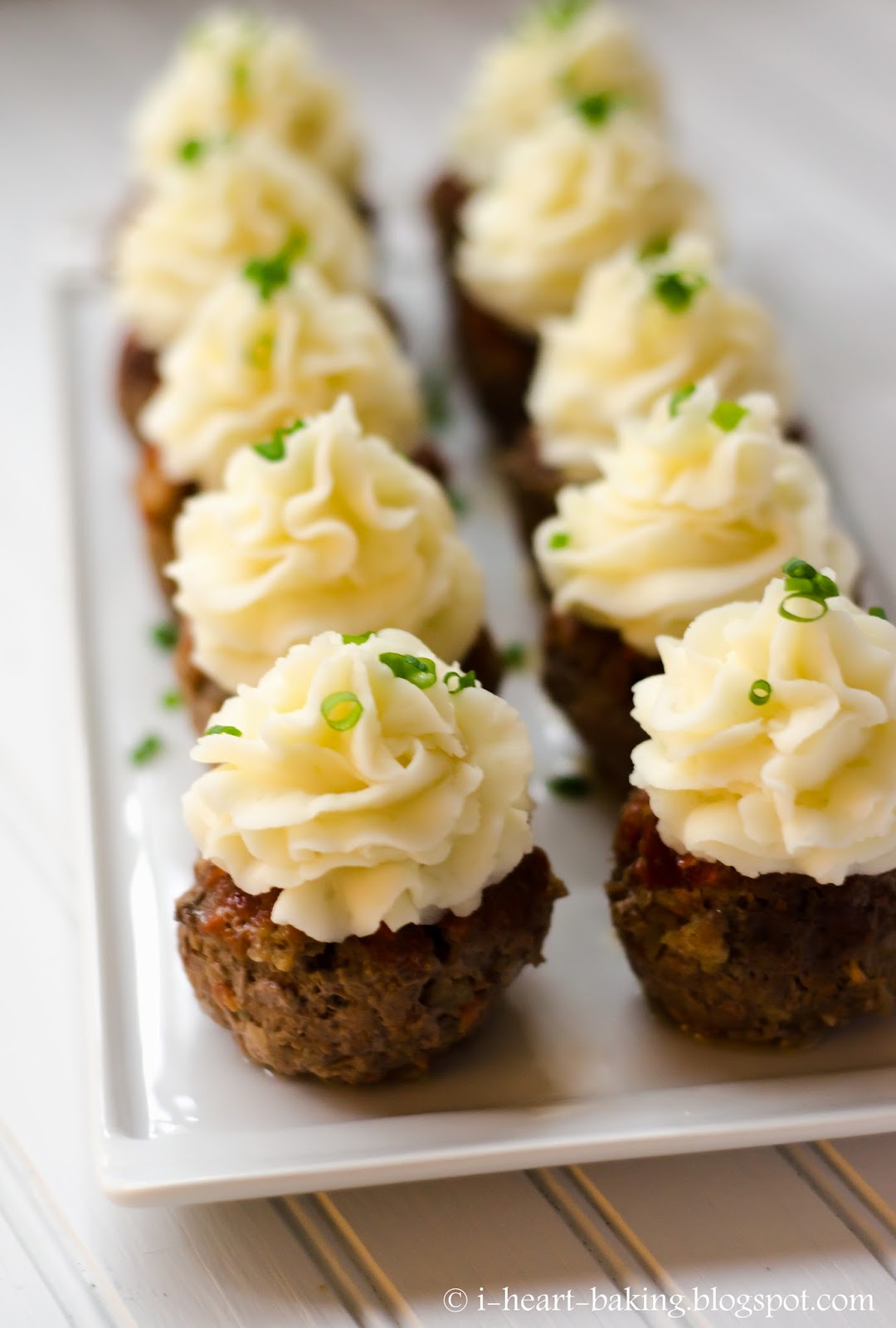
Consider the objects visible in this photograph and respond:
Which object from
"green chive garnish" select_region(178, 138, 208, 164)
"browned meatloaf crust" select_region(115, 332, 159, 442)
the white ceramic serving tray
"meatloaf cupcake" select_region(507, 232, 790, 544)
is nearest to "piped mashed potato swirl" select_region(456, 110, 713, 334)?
"meatloaf cupcake" select_region(507, 232, 790, 544)

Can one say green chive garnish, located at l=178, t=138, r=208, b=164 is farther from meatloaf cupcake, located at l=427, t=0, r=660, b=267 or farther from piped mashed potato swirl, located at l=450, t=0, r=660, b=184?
piped mashed potato swirl, located at l=450, t=0, r=660, b=184

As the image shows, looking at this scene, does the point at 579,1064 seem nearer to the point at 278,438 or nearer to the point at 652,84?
the point at 278,438

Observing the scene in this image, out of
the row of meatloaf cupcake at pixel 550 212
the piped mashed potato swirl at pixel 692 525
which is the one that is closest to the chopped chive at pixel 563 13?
the row of meatloaf cupcake at pixel 550 212

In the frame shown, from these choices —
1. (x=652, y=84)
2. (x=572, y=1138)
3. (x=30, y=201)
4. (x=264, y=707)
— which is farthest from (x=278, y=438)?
(x=30, y=201)

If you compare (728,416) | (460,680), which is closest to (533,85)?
(728,416)

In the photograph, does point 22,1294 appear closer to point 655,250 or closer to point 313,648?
point 313,648
